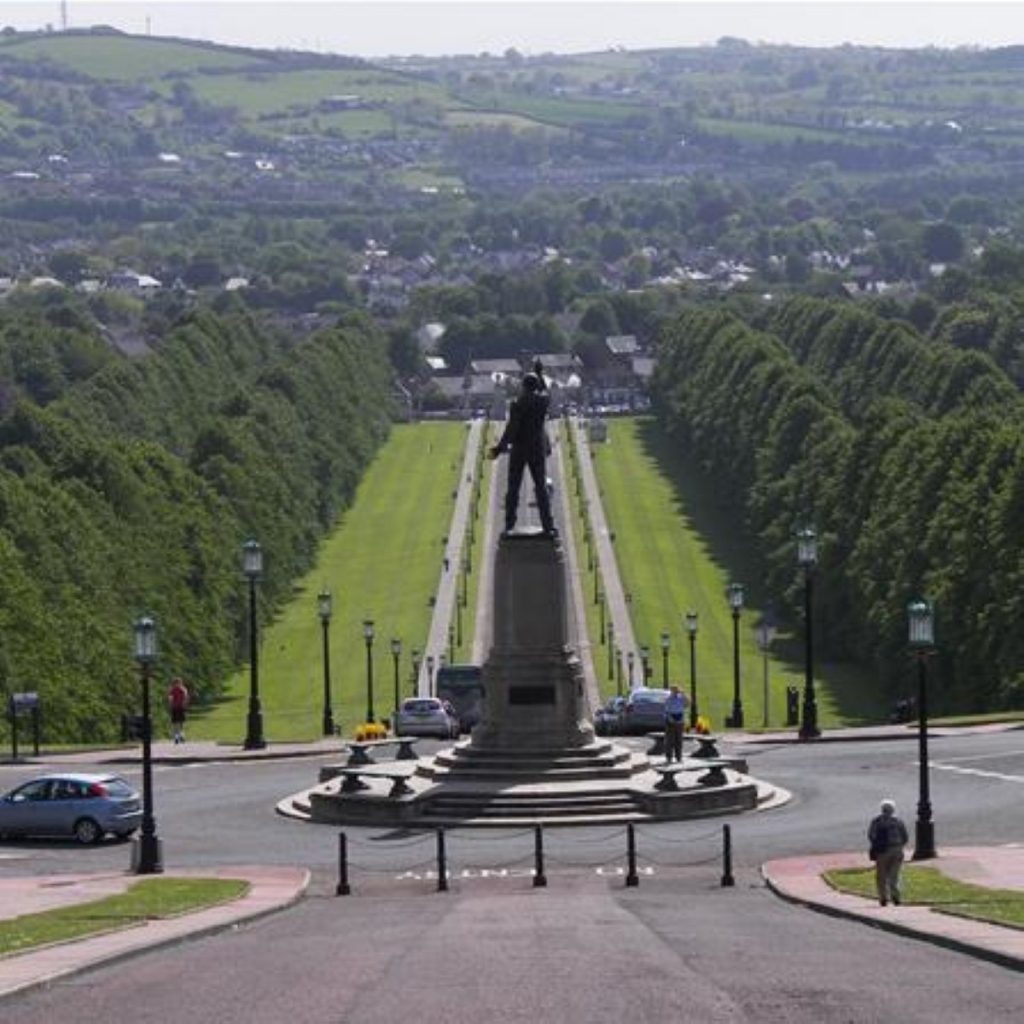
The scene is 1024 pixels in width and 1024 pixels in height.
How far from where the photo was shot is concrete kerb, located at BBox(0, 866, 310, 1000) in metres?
41.5

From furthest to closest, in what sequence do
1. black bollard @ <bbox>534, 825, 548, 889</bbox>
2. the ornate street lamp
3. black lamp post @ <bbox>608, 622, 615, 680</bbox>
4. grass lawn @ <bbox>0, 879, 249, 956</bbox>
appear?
black lamp post @ <bbox>608, 622, 615, 680</bbox>
the ornate street lamp
black bollard @ <bbox>534, 825, 548, 889</bbox>
grass lawn @ <bbox>0, 879, 249, 956</bbox>

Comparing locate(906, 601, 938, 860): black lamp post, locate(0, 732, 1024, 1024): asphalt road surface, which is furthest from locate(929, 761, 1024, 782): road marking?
locate(906, 601, 938, 860): black lamp post

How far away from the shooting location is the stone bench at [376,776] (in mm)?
64625

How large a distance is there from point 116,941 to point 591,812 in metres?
18.7

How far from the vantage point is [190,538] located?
13362 cm

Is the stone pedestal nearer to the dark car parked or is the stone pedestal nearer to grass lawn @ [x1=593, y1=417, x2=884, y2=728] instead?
the dark car parked

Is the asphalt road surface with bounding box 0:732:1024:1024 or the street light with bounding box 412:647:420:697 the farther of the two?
the street light with bounding box 412:647:420:697

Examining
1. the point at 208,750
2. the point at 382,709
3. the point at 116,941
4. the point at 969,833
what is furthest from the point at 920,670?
the point at 382,709

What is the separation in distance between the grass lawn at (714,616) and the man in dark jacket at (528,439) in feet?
128

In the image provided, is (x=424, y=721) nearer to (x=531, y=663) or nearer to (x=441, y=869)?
(x=531, y=663)

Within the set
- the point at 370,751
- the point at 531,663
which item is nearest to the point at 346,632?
the point at 370,751

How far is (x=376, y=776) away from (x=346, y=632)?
8329 cm

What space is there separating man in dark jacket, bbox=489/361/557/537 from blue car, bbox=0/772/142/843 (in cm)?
943

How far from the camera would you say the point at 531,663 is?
66812 millimetres
